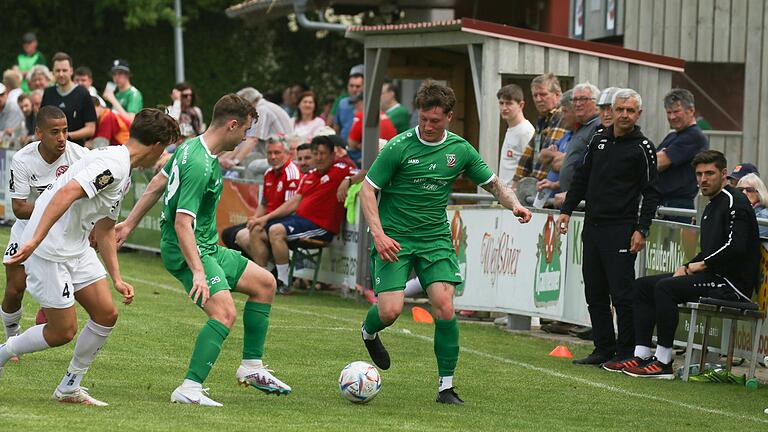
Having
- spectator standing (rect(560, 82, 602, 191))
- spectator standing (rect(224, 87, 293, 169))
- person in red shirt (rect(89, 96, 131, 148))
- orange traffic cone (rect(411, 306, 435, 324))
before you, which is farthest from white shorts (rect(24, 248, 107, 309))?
person in red shirt (rect(89, 96, 131, 148))

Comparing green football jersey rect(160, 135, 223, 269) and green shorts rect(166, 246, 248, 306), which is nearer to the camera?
green football jersey rect(160, 135, 223, 269)

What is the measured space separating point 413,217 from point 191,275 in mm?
1547

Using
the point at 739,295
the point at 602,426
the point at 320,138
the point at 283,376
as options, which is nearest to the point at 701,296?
the point at 739,295

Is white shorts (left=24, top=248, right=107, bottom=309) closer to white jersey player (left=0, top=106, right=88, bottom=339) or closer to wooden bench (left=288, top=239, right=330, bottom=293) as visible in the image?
white jersey player (left=0, top=106, right=88, bottom=339)

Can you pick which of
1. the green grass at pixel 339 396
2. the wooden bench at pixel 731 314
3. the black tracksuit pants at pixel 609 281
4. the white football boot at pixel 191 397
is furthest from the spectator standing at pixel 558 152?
the white football boot at pixel 191 397

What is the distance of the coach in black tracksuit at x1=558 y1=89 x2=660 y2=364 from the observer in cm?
1109

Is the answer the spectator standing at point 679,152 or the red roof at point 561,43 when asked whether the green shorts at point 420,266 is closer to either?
the spectator standing at point 679,152

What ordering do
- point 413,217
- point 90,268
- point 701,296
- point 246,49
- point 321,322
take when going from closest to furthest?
1. point 90,268
2. point 413,217
3. point 701,296
4. point 321,322
5. point 246,49

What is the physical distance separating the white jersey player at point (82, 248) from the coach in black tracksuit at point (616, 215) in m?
4.19

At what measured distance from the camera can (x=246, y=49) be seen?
3834cm

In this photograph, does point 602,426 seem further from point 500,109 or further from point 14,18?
point 14,18

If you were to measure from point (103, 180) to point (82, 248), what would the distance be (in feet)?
1.70

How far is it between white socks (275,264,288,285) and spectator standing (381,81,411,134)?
8.15 ft

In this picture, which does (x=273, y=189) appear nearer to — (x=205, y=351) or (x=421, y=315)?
(x=421, y=315)
